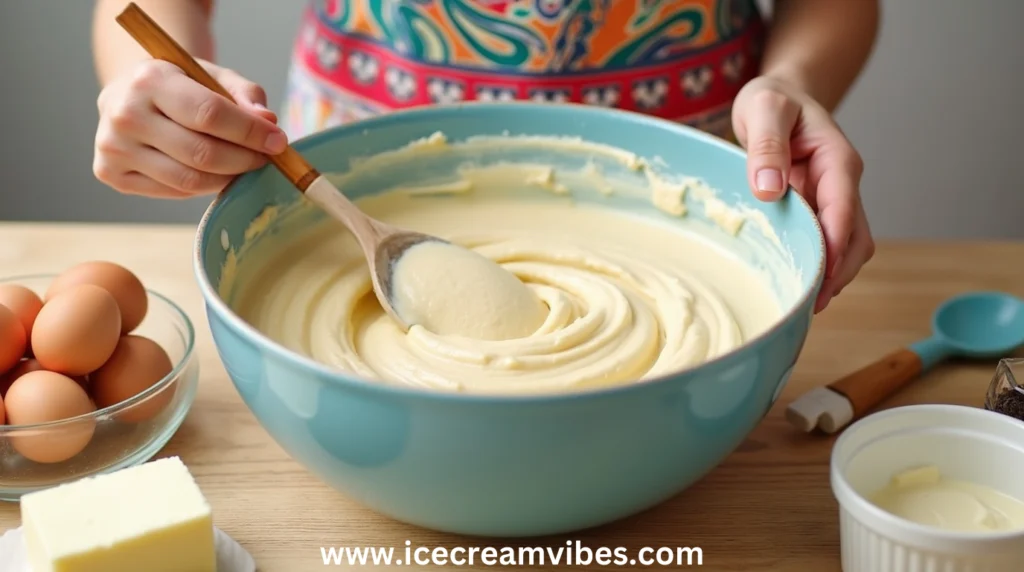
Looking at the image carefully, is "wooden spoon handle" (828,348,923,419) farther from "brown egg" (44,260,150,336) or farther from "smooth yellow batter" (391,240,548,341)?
"brown egg" (44,260,150,336)

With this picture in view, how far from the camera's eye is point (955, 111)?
2.51 metres

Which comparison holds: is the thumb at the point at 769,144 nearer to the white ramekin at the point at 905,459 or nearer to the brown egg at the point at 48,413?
the white ramekin at the point at 905,459

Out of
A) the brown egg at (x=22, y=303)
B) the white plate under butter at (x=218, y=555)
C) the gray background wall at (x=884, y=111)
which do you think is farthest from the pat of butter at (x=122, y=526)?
the gray background wall at (x=884, y=111)

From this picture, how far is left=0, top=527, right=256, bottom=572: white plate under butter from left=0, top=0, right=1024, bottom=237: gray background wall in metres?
1.68

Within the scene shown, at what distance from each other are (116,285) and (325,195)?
23cm

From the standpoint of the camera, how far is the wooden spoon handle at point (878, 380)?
3.55 ft

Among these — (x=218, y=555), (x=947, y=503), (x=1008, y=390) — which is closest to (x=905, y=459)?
(x=947, y=503)

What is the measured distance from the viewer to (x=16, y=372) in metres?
1.02

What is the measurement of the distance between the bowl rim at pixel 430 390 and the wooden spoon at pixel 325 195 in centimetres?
4

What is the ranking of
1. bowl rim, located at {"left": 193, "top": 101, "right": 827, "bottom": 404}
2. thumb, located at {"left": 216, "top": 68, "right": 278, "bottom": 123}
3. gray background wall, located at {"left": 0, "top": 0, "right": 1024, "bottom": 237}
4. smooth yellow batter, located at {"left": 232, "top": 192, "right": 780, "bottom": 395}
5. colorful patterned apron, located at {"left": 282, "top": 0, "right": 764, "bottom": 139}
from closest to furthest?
1. bowl rim, located at {"left": 193, "top": 101, "right": 827, "bottom": 404}
2. smooth yellow batter, located at {"left": 232, "top": 192, "right": 780, "bottom": 395}
3. thumb, located at {"left": 216, "top": 68, "right": 278, "bottom": 123}
4. colorful patterned apron, located at {"left": 282, "top": 0, "right": 764, "bottom": 139}
5. gray background wall, located at {"left": 0, "top": 0, "right": 1024, "bottom": 237}

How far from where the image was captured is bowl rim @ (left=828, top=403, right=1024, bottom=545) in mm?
775

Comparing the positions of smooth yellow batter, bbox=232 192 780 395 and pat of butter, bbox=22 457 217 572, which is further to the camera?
smooth yellow batter, bbox=232 192 780 395

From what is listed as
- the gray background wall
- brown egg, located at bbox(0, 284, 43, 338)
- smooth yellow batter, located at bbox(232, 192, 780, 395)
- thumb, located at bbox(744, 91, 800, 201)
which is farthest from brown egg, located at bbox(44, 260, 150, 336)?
the gray background wall

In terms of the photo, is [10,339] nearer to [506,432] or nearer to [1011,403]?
[506,432]
